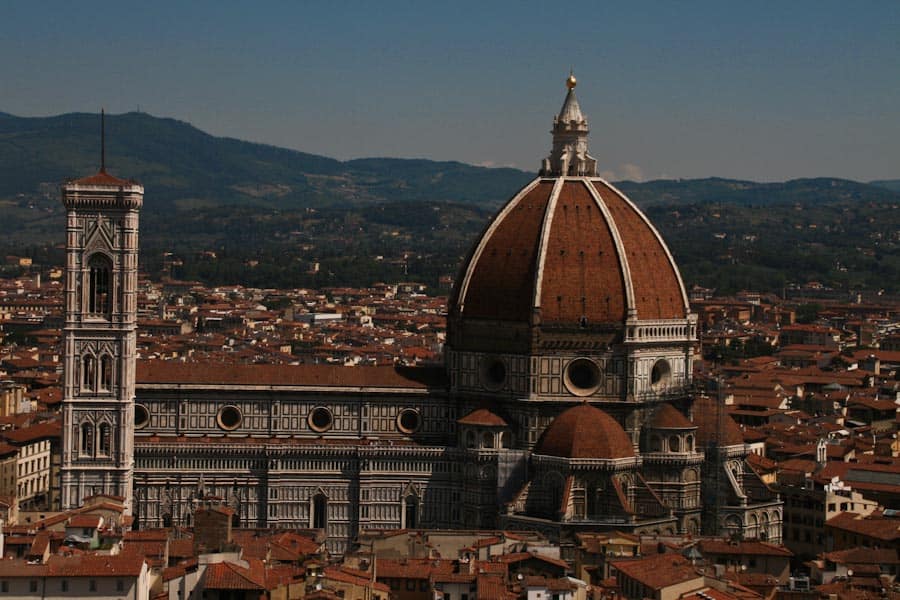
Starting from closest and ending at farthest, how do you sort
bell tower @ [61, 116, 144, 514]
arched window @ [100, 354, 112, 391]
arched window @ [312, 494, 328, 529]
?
bell tower @ [61, 116, 144, 514], arched window @ [100, 354, 112, 391], arched window @ [312, 494, 328, 529]

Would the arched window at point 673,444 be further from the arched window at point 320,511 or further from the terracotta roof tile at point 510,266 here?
the arched window at point 320,511

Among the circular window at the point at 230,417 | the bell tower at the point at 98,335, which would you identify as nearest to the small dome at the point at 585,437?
the circular window at the point at 230,417

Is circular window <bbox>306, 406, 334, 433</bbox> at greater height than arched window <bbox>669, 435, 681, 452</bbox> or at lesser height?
greater

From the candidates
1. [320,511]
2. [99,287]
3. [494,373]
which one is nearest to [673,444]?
[494,373]

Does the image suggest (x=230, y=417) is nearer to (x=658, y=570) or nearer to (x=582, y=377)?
(x=582, y=377)

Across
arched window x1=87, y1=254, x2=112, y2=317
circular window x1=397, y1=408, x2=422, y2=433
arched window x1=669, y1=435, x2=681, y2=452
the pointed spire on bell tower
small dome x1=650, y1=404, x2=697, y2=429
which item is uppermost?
the pointed spire on bell tower

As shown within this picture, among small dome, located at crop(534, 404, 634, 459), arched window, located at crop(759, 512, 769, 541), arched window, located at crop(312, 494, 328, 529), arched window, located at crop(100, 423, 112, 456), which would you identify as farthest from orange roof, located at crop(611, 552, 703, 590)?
arched window, located at crop(100, 423, 112, 456)

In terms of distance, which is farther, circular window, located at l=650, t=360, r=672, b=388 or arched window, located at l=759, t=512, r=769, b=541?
circular window, located at l=650, t=360, r=672, b=388

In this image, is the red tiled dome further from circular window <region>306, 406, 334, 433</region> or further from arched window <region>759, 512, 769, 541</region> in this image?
arched window <region>759, 512, 769, 541</region>
